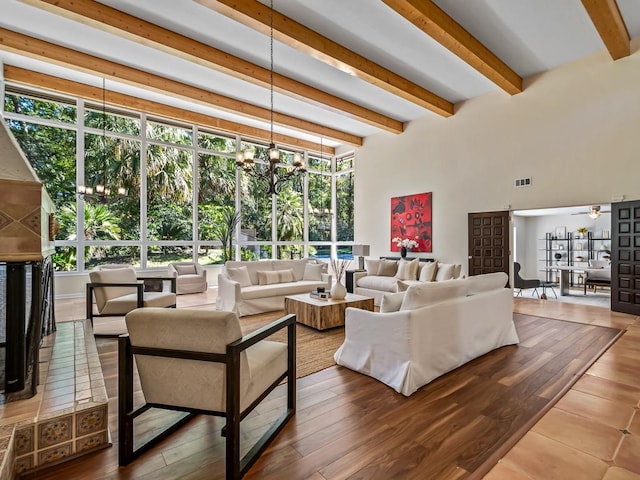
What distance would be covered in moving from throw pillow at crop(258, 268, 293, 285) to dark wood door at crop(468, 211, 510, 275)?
4208mm

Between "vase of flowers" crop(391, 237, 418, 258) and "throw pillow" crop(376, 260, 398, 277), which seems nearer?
"throw pillow" crop(376, 260, 398, 277)

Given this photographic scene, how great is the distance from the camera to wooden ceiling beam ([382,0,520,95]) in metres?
3.83

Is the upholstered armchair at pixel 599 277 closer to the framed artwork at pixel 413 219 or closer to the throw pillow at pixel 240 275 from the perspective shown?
the framed artwork at pixel 413 219

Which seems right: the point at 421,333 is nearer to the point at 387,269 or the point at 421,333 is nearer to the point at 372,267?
the point at 387,269

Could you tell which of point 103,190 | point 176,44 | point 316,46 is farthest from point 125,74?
point 316,46

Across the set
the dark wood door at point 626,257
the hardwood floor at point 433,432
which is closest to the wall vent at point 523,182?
the dark wood door at point 626,257

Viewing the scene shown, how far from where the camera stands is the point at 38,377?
2.09 m

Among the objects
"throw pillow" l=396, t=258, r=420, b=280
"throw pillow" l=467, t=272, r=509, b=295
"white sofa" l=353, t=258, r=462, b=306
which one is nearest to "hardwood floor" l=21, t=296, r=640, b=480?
"throw pillow" l=467, t=272, r=509, b=295

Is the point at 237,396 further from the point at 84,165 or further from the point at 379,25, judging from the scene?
the point at 84,165

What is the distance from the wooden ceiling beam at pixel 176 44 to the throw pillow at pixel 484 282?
4.75 metres

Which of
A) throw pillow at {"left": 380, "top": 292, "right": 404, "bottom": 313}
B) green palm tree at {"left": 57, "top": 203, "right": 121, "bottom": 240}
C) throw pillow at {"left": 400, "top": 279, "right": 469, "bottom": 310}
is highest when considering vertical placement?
green palm tree at {"left": 57, "top": 203, "right": 121, "bottom": 240}

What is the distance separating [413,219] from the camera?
8297 millimetres

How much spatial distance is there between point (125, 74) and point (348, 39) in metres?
3.98

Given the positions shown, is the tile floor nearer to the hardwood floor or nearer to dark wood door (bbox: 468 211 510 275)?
the hardwood floor
